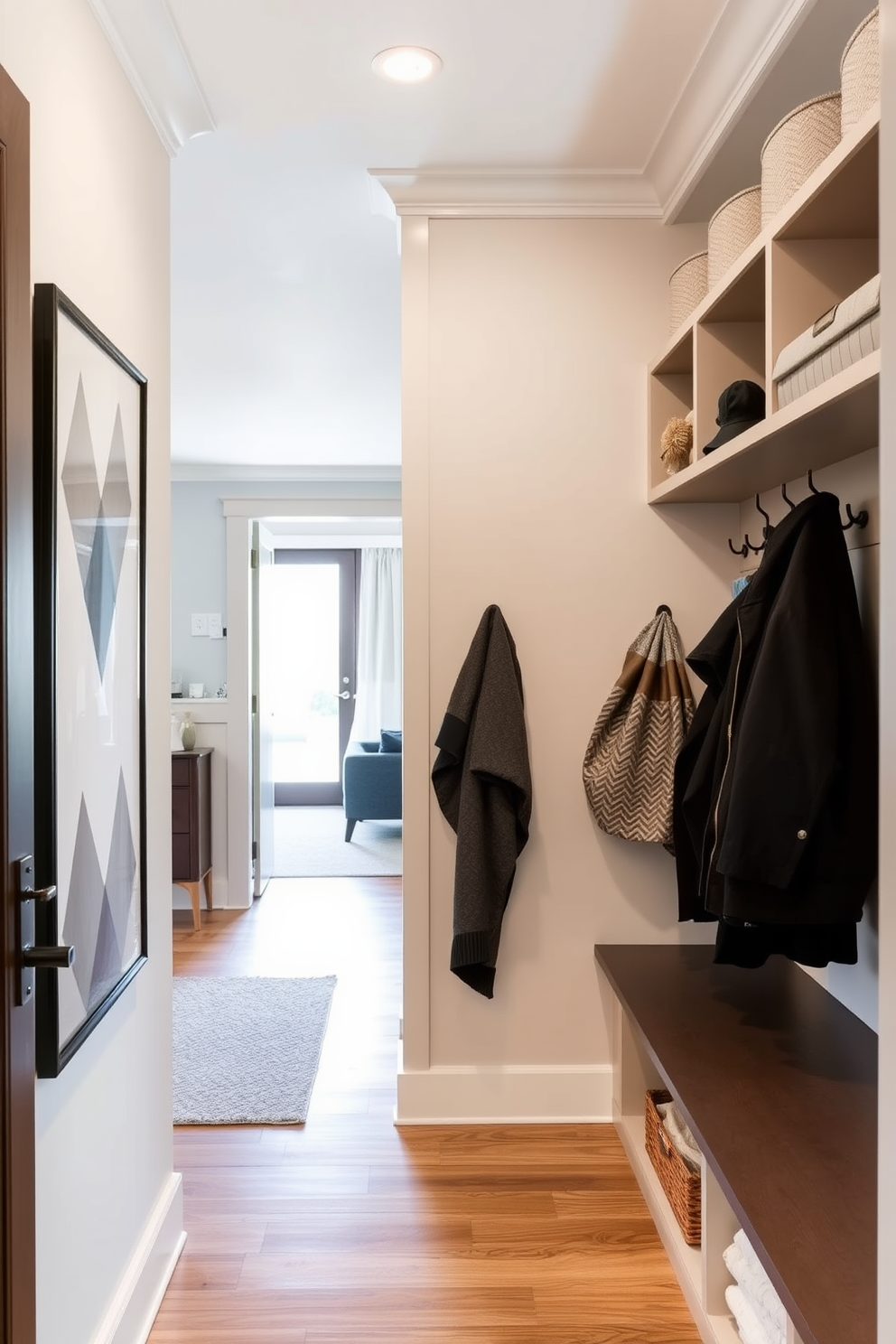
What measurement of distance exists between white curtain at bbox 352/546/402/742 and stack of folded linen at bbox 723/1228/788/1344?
24.2ft

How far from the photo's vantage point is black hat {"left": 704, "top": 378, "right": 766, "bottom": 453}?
2.05 meters

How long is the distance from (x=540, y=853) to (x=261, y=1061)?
1315 mm

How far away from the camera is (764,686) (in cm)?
181

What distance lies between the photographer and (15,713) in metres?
1.21

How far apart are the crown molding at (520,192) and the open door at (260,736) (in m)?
3.45

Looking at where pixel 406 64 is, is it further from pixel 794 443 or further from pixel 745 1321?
pixel 745 1321

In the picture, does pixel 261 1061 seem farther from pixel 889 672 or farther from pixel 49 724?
pixel 889 672

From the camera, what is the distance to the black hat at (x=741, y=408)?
6.73 ft

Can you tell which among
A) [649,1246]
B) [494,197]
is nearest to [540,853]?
[649,1246]

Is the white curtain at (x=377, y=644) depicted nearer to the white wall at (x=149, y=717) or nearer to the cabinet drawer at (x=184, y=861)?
the cabinet drawer at (x=184, y=861)

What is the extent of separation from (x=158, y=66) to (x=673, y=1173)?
8.40ft

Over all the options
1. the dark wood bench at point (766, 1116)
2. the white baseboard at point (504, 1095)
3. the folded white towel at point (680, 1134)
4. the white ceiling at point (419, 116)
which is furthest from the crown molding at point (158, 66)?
the white baseboard at point (504, 1095)

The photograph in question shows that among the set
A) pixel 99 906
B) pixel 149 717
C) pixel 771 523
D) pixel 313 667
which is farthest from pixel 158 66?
pixel 313 667

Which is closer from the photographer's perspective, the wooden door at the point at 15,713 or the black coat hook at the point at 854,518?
the wooden door at the point at 15,713
